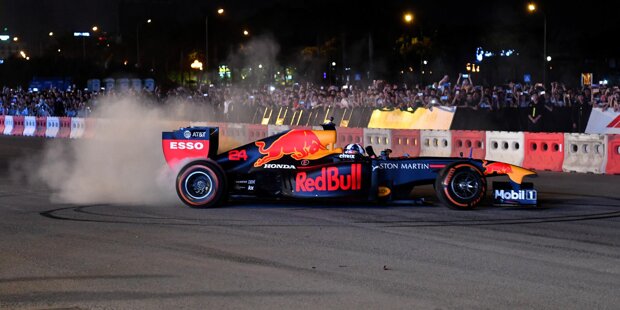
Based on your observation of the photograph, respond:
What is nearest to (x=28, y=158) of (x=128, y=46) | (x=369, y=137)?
(x=369, y=137)

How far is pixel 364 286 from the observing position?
720 cm

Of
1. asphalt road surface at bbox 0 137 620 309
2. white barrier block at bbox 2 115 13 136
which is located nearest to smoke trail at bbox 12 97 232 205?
asphalt road surface at bbox 0 137 620 309

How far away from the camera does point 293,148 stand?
40.1 feet

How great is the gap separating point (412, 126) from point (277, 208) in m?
12.9

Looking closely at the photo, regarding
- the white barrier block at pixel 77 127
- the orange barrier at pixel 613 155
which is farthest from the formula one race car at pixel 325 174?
the white barrier block at pixel 77 127

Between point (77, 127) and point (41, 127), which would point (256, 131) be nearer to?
point (77, 127)

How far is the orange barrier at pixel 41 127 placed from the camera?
1432 inches

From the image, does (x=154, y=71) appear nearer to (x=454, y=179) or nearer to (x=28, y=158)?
(x=28, y=158)

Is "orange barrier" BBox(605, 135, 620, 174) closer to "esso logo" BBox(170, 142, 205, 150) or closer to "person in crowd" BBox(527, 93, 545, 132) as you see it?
"person in crowd" BBox(527, 93, 545, 132)

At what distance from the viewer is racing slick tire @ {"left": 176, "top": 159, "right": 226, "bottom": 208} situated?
12.1 meters

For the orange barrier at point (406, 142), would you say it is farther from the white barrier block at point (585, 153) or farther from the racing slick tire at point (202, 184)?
the racing slick tire at point (202, 184)

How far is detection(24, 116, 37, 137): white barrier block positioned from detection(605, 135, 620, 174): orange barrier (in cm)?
2572

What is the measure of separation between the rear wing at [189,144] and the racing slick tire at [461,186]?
3240mm

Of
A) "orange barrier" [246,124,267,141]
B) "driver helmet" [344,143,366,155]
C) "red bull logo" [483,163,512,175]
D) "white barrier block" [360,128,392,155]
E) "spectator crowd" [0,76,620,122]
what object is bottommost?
"red bull logo" [483,163,512,175]
